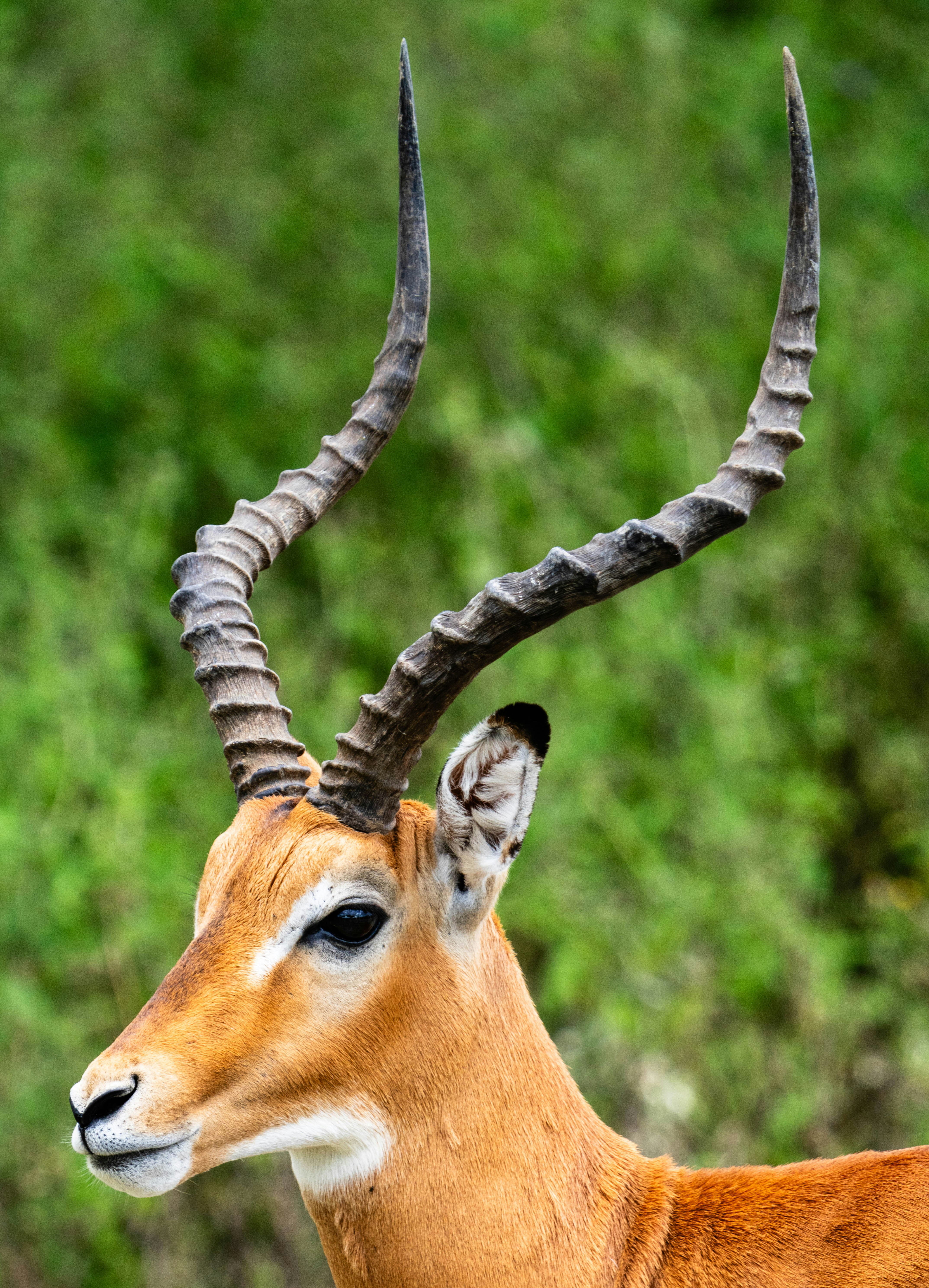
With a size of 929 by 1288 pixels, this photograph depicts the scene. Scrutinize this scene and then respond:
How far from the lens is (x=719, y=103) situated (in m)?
9.41

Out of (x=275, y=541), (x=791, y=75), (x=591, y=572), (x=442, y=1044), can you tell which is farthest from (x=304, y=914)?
(x=791, y=75)

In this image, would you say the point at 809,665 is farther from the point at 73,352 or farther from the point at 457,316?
the point at 73,352

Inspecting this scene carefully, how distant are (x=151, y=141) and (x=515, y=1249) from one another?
9236mm

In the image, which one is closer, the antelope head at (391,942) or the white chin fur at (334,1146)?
the antelope head at (391,942)

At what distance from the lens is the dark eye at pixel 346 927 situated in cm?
288

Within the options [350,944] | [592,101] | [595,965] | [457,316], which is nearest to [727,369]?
[457,316]

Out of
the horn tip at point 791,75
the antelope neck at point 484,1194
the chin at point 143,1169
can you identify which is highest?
the horn tip at point 791,75

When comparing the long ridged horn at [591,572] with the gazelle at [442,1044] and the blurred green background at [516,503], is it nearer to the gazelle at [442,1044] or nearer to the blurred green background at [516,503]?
the gazelle at [442,1044]

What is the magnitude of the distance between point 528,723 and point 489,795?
21cm

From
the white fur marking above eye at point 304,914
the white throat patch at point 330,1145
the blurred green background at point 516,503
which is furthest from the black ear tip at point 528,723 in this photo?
the blurred green background at point 516,503

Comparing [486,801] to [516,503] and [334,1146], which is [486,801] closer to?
[334,1146]

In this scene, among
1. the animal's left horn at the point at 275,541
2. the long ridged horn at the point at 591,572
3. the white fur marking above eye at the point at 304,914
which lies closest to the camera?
the long ridged horn at the point at 591,572

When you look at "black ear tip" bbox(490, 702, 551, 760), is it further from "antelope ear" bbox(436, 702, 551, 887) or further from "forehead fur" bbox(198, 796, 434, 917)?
"forehead fur" bbox(198, 796, 434, 917)

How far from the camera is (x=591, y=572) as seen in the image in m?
2.67
